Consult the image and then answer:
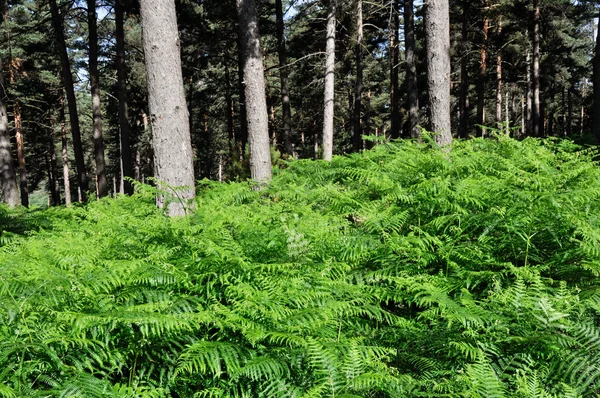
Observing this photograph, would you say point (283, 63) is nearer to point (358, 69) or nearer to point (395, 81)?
point (358, 69)

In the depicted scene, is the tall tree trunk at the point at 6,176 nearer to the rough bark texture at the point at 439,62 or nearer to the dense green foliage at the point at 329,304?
the dense green foliage at the point at 329,304

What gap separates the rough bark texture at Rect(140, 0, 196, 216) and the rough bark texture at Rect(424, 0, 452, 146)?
4680mm

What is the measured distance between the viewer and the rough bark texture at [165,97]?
6.16 meters

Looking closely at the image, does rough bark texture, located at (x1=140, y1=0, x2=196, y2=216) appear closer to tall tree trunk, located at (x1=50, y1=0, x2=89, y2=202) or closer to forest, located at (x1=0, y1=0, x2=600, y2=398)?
forest, located at (x1=0, y1=0, x2=600, y2=398)

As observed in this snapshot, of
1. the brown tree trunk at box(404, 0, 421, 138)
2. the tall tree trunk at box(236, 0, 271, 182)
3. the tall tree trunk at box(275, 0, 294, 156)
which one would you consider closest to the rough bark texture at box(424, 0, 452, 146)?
the tall tree trunk at box(236, 0, 271, 182)

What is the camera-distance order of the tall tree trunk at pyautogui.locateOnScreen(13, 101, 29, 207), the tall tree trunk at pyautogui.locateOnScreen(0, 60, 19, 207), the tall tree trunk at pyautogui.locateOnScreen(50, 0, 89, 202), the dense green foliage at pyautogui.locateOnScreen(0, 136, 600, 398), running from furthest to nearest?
the tall tree trunk at pyautogui.locateOnScreen(13, 101, 29, 207)
the tall tree trunk at pyautogui.locateOnScreen(50, 0, 89, 202)
the tall tree trunk at pyautogui.locateOnScreen(0, 60, 19, 207)
the dense green foliage at pyautogui.locateOnScreen(0, 136, 600, 398)

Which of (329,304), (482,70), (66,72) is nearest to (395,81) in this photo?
(482,70)

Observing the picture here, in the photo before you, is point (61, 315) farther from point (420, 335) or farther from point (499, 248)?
point (499, 248)

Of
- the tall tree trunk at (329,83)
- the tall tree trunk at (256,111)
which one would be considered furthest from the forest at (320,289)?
the tall tree trunk at (329,83)

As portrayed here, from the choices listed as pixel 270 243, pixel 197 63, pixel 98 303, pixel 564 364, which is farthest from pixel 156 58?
pixel 197 63

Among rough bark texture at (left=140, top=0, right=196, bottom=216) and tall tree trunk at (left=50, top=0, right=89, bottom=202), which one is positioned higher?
tall tree trunk at (left=50, top=0, right=89, bottom=202)

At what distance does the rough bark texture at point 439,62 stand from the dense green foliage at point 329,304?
147 inches

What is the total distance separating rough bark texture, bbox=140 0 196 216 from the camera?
6.16 meters

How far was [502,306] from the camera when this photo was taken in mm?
2770
